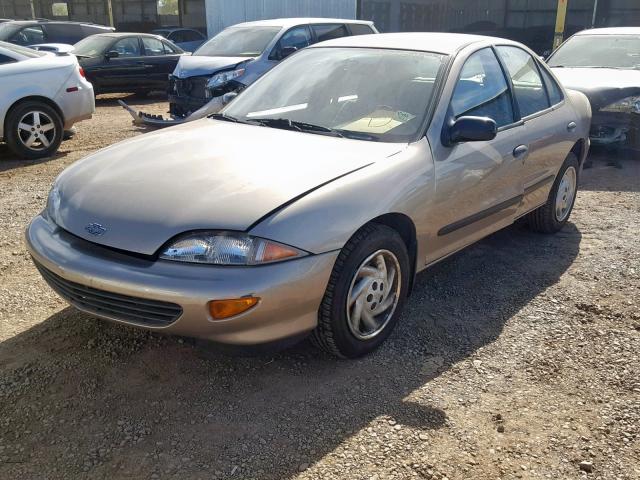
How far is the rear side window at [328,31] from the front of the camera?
1010 cm

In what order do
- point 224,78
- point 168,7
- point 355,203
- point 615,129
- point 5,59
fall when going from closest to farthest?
1. point 355,203
2. point 5,59
3. point 615,129
4. point 224,78
5. point 168,7

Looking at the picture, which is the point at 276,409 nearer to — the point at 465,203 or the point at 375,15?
the point at 465,203

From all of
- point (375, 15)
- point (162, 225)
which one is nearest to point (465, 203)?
point (162, 225)

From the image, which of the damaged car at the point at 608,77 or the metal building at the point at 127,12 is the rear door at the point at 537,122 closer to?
the damaged car at the point at 608,77

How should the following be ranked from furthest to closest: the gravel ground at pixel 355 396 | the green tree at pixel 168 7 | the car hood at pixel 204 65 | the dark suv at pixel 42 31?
the green tree at pixel 168 7, the dark suv at pixel 42 31, the car hood at pixel 204 65, the gravel ground at pixel 355 396

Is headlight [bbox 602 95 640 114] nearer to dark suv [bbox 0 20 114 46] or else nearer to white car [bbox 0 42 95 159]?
white car [bbox 0 42 95 159]

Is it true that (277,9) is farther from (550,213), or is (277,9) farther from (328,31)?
(550,213)

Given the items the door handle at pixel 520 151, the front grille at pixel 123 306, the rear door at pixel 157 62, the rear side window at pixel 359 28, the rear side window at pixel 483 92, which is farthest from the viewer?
the rear door at pixel 157 62

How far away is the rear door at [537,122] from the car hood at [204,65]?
5495 mm

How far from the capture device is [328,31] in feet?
33.9

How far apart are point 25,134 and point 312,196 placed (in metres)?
5.90

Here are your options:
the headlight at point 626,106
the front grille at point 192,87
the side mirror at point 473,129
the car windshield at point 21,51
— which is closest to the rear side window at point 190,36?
the front grille at point 192,87

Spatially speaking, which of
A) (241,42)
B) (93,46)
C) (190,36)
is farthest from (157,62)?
(190,36)

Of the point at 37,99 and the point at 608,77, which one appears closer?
the point at 37,99
